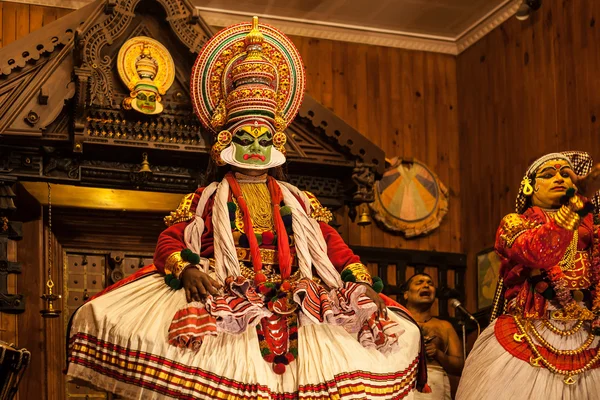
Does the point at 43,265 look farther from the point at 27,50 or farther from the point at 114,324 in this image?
the point at 114,324

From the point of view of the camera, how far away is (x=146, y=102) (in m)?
6.61

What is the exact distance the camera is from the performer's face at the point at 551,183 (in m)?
5.61

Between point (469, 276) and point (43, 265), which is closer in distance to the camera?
point (43, 265)

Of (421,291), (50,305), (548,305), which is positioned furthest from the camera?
(421,291)

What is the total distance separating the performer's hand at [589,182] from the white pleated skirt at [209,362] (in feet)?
3.54

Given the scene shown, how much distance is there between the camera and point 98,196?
22.1 ft

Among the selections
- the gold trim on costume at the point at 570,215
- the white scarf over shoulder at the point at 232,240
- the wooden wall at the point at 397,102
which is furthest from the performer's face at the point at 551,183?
the wooden wall at the point at 397,102

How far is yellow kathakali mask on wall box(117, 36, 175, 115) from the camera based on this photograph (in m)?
6.59

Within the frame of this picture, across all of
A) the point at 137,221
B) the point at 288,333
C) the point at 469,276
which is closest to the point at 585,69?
the point at 469,276

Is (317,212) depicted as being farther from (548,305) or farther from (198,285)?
(548,305)

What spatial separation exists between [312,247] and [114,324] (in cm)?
86

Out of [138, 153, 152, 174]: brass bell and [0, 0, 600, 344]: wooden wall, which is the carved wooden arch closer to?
[138, 153, 152, 174]: brass bell

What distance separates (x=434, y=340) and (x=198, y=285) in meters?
2.52

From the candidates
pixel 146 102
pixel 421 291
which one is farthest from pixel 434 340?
pixel 146 102
